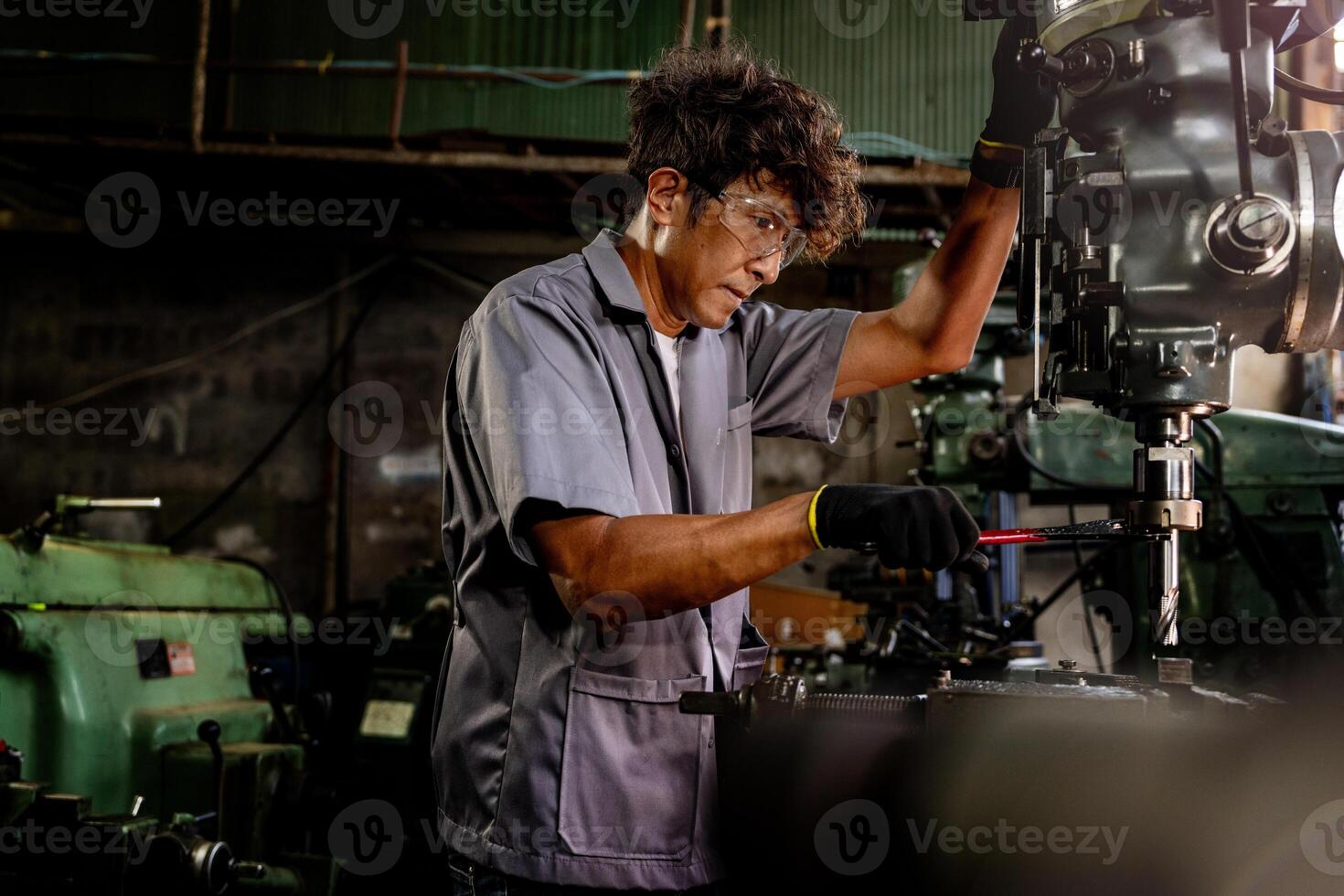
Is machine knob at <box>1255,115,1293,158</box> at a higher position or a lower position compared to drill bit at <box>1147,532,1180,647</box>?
higher

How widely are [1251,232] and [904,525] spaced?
17.0 inches

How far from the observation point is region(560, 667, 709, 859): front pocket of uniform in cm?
109

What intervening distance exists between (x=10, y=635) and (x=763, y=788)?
1.84 metres

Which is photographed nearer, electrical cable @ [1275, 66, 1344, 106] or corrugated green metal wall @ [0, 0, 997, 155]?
electrical cable @ [1275, 66, 1344, 106]

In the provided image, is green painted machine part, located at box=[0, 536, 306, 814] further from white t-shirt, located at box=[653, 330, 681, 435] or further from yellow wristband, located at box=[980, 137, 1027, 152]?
yellow wristband, located at box=[980, 137, 1027, 152]

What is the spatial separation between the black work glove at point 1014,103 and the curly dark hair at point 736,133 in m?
0.20

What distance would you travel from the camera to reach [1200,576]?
2.34 m

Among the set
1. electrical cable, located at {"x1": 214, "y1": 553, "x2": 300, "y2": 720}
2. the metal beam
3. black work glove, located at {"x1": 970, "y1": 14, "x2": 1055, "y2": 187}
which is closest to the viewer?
black work glove, located at {"x1": 970, "y1": 14, "x2": 1055, "y2": 187}

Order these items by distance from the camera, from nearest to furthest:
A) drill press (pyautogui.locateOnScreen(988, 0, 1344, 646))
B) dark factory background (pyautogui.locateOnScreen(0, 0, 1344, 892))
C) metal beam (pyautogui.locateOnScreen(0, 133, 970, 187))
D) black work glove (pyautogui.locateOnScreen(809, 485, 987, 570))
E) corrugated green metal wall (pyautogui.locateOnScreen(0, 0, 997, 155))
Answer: black work glove (pyautogui.locateOnScreen(809, 485, 987, 570))
drill press (pyautogui.locateOnScreen(988, 0, 1344, 646))
metal beam (pyautogui.locateOnScreen(0, 133, 970, 187))
dark factory background (pyautogui.locateOnScreen(0, 0, 1344, 892))
corrugated green metal wall (pyautogui.locateOnScreen(0, 0, 997, 155))

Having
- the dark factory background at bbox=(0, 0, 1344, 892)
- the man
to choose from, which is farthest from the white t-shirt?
the dark factory background at bbox=(0, 0, 1344, 892)

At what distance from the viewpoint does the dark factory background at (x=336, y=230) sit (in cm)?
500

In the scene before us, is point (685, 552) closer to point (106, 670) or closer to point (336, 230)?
point (106, 670)

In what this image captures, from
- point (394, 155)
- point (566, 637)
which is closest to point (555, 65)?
point (394, 155)

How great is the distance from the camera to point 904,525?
2.92 ft
